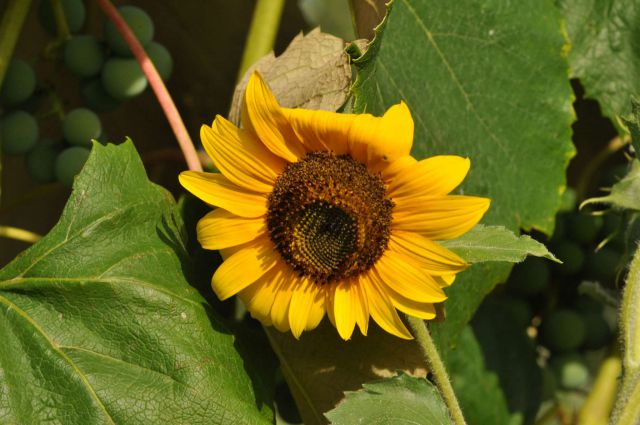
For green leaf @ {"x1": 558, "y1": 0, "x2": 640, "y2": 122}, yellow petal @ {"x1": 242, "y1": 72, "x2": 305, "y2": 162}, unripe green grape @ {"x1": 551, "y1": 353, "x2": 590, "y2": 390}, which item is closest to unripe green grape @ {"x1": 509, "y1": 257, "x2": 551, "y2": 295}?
unripe green grape @ {"x1": 551, "y1": 353, "x2": 590, "y2": 390}

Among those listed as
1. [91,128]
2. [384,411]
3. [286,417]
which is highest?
[91,128]

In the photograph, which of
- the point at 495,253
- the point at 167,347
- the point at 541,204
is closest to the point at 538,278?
the point at 541,204

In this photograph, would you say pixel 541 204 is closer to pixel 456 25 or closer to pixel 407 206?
pixel 456 25

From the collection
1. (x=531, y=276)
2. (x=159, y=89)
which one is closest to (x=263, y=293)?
(x=159, y=89)

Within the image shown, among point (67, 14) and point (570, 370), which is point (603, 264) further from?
point (67, 14)

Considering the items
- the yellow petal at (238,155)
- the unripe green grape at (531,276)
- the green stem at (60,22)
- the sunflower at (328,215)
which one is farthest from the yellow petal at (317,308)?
the unripe green grape at (531,276)
